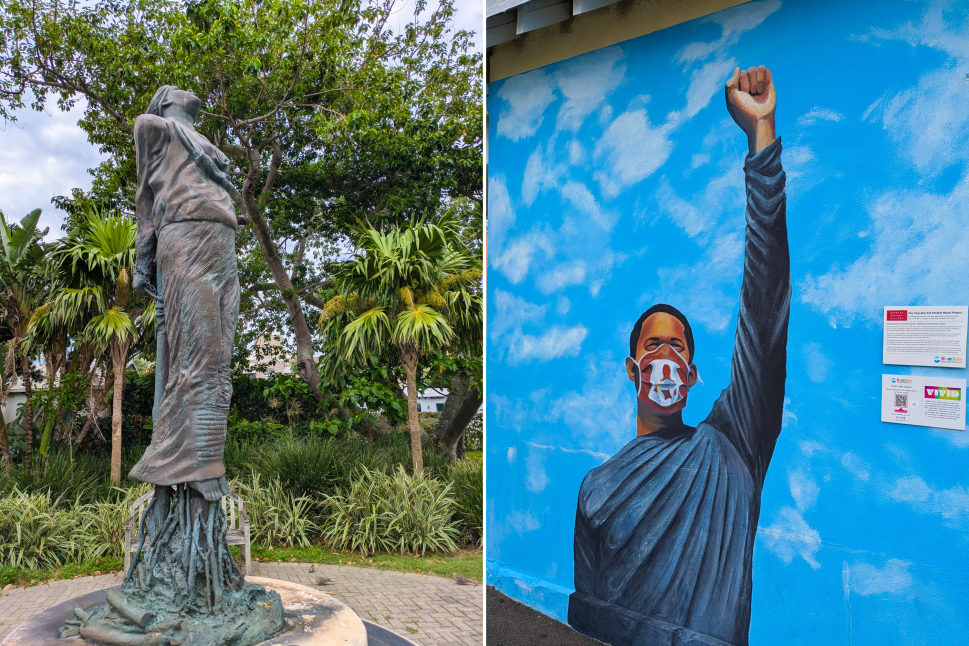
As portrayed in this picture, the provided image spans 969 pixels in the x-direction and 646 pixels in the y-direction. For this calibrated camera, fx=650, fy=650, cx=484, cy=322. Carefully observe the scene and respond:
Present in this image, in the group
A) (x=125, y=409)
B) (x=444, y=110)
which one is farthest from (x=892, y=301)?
(x=125, y=409)

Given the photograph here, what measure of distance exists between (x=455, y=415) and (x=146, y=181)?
7.69 m

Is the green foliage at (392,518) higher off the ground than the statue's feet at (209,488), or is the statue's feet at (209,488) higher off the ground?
the statue's feet at (209,488)

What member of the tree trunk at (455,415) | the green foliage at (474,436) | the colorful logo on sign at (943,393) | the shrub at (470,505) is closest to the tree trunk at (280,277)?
the tree trunk at (455,415)

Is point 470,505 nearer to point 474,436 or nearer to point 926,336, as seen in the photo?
point 926,336

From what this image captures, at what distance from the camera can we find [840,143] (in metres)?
3.79

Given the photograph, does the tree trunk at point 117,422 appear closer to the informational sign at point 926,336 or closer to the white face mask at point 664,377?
the white face mask at point 664,377

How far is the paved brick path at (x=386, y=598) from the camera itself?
5.13m

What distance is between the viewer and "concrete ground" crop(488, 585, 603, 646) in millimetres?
4828

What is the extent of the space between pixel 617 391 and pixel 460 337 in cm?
398

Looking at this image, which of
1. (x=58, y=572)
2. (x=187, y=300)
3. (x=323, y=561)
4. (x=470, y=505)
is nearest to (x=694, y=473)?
(x=187, y=300)

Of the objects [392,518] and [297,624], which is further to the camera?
[392,518]

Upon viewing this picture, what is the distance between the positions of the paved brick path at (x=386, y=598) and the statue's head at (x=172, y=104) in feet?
13.0

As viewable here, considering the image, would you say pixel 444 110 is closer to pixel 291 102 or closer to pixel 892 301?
pixel 291 102

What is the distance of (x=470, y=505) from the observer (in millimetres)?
7723
